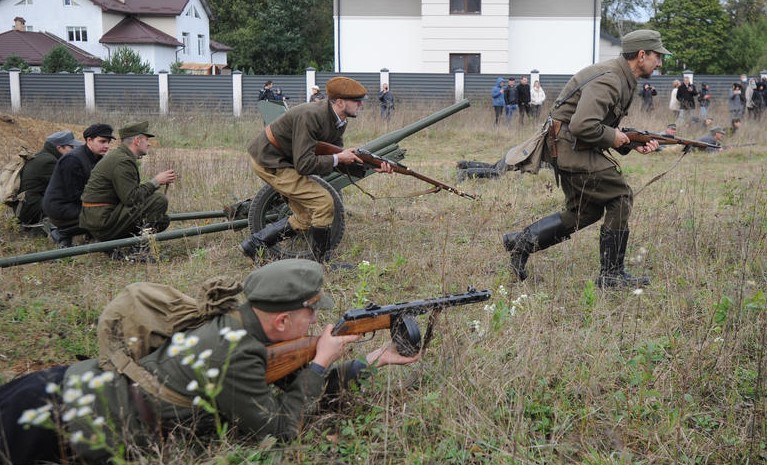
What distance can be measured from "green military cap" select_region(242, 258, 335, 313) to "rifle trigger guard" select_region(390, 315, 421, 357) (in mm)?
450

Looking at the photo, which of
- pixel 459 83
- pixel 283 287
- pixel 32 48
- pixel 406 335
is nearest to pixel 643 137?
pixel 406 335

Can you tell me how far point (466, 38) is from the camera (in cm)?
3472

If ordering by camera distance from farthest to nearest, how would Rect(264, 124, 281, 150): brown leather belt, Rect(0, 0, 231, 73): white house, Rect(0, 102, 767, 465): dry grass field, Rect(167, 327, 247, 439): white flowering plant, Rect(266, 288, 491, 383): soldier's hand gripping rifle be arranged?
1. Rect(0, 0, 231, 73): white house
2. Rect(264, 124, 281, 150): brown leather belt
3. Rect(0, 102, 767, 465): dry grass field
4. Rect(266, 288, 491, 383): soldier's hand gripping rifle
5. Rect(167, 327, 247, 439): white flowering plant

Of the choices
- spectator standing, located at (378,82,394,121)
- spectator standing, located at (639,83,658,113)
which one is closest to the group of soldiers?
spectator standing, located at (378,82,394,121)

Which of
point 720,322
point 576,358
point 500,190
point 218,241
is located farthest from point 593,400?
point 500,190

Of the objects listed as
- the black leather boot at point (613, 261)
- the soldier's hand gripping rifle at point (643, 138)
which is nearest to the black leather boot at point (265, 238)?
the black leather boot at point (613, 261)

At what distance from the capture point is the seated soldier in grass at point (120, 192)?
7117 mm

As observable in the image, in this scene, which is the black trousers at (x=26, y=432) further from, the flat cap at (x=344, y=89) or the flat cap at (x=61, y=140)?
the flat cap at (x=61, y=140)

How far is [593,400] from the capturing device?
3.95m

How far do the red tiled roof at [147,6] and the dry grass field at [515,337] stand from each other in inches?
1773

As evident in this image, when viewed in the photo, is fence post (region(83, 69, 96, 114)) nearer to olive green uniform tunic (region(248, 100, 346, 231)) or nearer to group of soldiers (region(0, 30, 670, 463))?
group of soldiers (region(0, 30, 670, 463))

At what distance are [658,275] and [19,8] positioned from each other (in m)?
53.7

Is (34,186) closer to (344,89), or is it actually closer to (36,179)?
(36,179)

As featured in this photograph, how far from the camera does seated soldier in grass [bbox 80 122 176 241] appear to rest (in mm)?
7117
